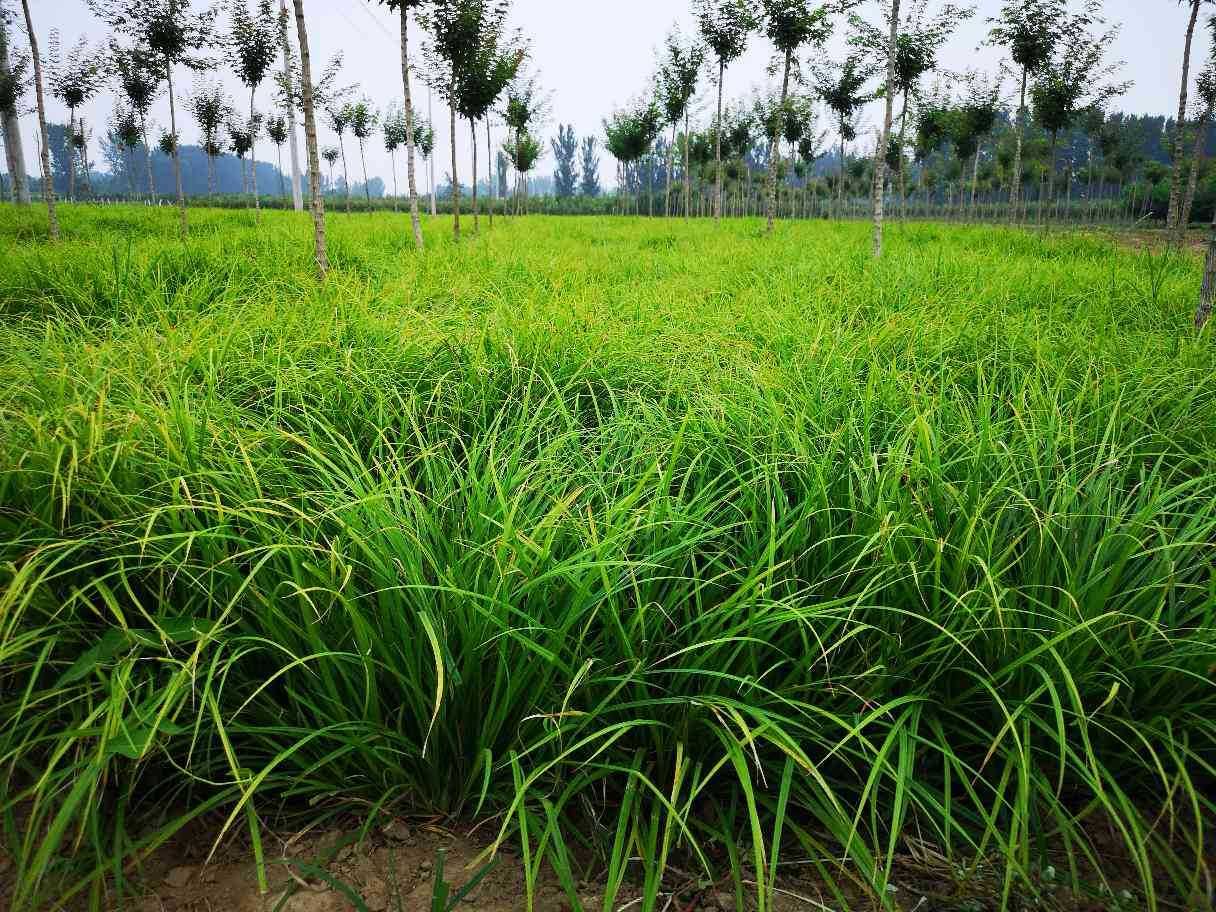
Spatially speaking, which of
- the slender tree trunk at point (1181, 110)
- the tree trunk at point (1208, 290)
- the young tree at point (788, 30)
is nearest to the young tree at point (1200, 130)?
the slender tree trunk at point (1181, 110)

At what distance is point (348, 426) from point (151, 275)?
10.9 feet

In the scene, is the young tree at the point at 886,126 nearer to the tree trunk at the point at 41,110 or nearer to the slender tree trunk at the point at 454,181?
the slender tree trunk at the point at 454,181

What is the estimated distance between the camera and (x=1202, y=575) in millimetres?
1564

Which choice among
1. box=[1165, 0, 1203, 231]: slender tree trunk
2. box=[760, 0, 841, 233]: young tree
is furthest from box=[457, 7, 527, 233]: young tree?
box=[1165, 0, 1203, 231]: slender tree trunk

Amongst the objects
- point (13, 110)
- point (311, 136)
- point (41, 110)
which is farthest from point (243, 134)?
point (311, 136)

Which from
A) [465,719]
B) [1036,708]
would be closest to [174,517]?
[465,719]

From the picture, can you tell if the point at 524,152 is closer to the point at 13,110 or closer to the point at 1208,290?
the point at 13,110

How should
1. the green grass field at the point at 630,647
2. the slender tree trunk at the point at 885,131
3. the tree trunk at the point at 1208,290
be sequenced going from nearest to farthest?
1. the green grass field at the point at 630,647
2. the tree trunk at the point at 1208,290
3. the slender tree trunk at the point at 885,131

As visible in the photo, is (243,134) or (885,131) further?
(243,134)

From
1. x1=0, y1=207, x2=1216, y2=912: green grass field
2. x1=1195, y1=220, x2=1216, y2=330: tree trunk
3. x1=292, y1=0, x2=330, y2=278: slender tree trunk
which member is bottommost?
x1=0, y1=207, x2=1216, y2=912: green grass field

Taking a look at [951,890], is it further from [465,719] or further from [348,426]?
[348,426]

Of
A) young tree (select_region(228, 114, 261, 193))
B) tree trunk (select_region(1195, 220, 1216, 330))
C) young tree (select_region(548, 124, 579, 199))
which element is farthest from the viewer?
young tree (select_region(548, 124, 579, 199))

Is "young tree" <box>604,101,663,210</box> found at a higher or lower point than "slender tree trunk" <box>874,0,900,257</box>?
higher

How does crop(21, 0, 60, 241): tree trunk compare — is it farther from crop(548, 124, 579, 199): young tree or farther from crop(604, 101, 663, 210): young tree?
crop(548, 124, 579, 199): young tree
